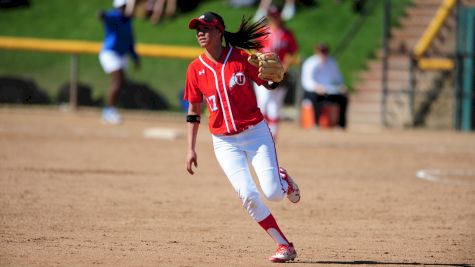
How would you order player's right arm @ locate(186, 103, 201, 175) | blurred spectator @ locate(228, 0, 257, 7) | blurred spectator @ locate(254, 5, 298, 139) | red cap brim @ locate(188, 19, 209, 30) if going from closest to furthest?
1. red cap brim @ locate(188, 19, 209, 30)
2. player's right arm @ locate(186, 103, 201, 175)
3. blurred spectator @ locate(254, 5, 298, 139)
4. blurred spectator @ locate(228, 0, 257, 7)

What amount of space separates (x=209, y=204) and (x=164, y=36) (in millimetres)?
15082

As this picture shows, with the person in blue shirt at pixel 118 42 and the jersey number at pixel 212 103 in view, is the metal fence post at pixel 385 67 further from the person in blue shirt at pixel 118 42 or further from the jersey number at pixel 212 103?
the jersey number at pixel 212 103

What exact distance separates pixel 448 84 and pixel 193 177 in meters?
11.0

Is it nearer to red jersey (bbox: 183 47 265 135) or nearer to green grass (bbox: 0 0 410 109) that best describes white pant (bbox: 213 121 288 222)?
red jersey (bbox: 183 47 265 135)

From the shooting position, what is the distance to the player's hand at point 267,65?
7.45m

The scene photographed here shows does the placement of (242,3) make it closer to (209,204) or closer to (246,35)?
(209,204)

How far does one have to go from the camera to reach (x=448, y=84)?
74.4ft

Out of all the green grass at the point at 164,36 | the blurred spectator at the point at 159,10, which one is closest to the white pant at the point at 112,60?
the green grass at the point at 164,36

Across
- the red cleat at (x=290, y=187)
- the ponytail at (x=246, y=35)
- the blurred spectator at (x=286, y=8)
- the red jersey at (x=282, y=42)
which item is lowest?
the blurred spectator at (x=286, y=8)

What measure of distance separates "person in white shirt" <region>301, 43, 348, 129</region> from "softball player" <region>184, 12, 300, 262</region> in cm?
1350

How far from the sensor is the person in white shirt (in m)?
21.1

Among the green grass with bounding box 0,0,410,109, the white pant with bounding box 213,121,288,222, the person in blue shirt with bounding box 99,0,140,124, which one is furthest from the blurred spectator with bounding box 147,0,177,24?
the white pant with bounding box 213,121,288,222

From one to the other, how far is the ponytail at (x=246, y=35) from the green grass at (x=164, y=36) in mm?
15356

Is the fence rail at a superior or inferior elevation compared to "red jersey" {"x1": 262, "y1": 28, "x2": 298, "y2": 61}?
inferior
